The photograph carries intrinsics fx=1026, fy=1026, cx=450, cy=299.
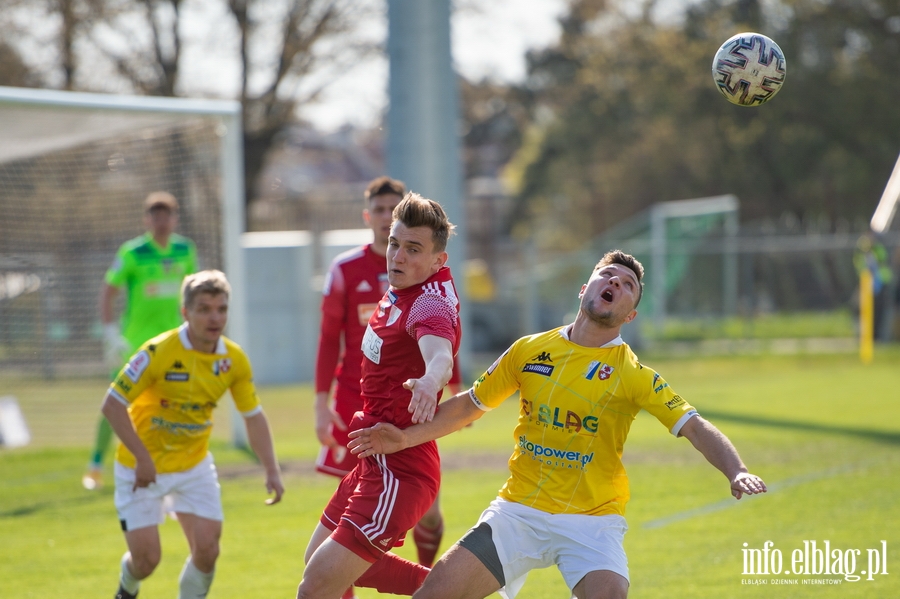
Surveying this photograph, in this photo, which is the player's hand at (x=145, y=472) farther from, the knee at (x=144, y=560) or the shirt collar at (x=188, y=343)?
the shirt collar at (x=188, y=343)

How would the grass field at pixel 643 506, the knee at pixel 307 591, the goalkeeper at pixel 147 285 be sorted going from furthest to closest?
1. the goalkeeper at pixel 147 285
2. the grass field at pixel 643 506
3. the knee at pixel 307 591

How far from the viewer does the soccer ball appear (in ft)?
17.6

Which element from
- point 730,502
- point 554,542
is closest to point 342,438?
point 554,542

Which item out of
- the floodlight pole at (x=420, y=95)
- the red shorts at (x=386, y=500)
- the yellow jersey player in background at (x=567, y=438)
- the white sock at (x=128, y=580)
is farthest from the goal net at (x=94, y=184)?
the yellow jersey player in background at (x=567, y=438)

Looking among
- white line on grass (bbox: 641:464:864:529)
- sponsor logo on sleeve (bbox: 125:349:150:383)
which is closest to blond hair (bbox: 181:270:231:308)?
sponsor logo on sleeve (bbox: 125:349:150:383)

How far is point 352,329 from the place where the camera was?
587cm

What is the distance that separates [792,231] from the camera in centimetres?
2622

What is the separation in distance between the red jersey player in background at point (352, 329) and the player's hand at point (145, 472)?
102cm

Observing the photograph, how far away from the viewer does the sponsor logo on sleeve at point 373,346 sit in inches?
170

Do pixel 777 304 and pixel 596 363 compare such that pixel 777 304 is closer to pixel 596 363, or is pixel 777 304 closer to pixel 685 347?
pixel 685 347

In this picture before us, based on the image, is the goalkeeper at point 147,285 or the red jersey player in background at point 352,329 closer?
the red jersey player in background at point 352,329

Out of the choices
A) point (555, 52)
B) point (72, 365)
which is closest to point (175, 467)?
point (72, 365)

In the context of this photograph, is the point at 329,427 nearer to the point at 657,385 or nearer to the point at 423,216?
the point at 423,216

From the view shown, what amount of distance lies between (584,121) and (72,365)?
1236 inches
